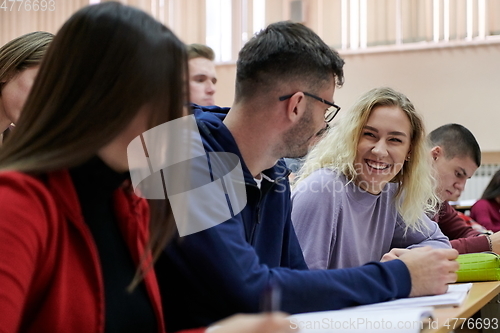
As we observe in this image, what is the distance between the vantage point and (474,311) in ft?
4.09

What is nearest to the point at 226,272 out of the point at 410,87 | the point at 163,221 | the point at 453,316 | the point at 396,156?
the point at 163,221

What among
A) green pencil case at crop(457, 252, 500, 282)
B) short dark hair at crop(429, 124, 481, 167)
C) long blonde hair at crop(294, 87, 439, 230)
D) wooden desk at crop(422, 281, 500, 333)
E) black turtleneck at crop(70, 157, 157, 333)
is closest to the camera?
black turtleneck at crop(70, 157, 157, 333)

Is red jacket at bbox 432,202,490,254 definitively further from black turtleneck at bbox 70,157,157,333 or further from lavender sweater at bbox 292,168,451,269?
black turtleneck at bbox 70,157,157,333

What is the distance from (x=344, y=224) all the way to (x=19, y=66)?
42.6 inches

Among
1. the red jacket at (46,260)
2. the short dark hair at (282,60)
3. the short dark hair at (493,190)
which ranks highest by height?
the short dark hair at (282,60)

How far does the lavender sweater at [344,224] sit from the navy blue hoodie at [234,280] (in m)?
0.49

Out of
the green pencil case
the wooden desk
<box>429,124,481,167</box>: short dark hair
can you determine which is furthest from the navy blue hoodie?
<box>429,124,481,167</box>: short dark hair

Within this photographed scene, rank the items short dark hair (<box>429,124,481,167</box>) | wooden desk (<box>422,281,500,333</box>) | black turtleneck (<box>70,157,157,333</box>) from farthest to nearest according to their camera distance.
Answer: short dark hair (<box>429,124,481,167</box>) < wooden desk (<box>422,281,500,333</box>) < black turtleneck (<box>70,157,157,333</box>)

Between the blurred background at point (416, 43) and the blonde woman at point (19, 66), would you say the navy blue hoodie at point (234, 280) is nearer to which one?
the blonde woman at point (19, 66)

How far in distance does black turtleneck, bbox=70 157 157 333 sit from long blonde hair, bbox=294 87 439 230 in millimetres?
1110

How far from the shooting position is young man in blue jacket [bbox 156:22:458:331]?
1.07 m

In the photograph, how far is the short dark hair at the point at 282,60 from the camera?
1.37 metres

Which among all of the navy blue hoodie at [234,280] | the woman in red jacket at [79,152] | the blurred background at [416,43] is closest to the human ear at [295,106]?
the navy blue hoodie at [234,280]

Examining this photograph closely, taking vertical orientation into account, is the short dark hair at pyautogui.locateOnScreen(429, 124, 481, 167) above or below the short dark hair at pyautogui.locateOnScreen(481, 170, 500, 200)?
above
